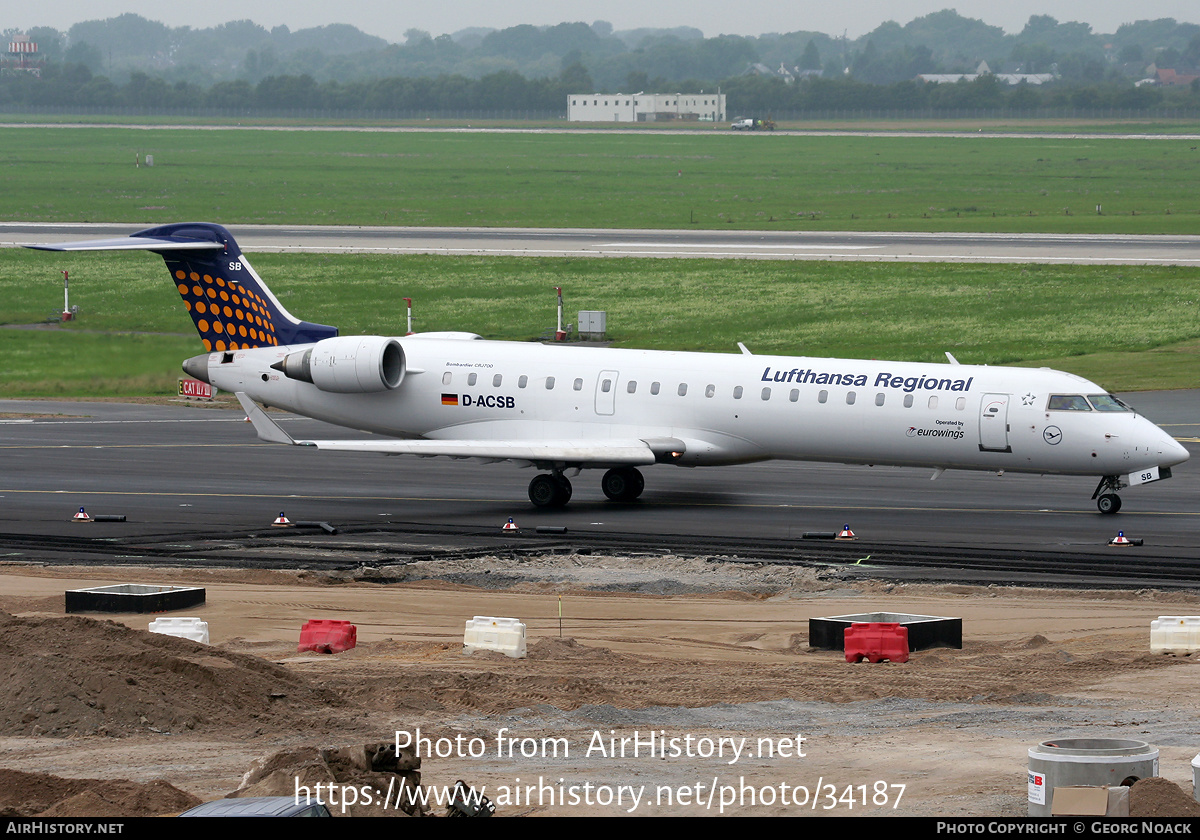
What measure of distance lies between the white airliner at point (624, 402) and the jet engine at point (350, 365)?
1.8 inches

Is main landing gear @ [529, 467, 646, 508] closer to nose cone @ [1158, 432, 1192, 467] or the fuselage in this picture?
the fuselage

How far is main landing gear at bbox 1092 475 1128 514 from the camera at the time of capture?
107 feet

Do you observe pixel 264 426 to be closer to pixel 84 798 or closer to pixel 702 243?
pixel 84 798

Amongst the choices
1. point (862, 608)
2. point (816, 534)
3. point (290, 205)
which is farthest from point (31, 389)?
point (290, 205)

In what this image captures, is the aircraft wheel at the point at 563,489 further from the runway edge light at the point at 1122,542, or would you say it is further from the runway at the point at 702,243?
the runway at the point at 702,243

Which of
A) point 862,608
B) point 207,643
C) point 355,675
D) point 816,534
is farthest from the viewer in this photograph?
point 816,534

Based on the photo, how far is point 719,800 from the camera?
13539 mm

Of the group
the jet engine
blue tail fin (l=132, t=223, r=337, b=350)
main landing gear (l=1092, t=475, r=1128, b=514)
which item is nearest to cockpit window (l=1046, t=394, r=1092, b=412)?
main landing gear (l=1092, t=475, r=1128, b=514)

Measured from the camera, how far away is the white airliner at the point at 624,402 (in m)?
32.5

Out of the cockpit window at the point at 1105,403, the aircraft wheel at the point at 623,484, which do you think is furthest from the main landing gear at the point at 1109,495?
the aircraft wheel at the point at 623,484
